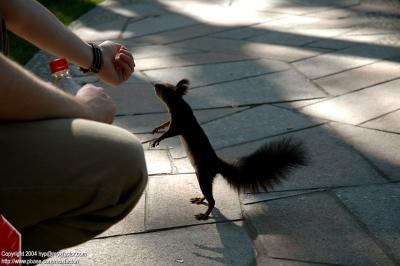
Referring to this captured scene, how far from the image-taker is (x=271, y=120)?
4566mm

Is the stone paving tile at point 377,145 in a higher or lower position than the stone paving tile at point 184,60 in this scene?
higher

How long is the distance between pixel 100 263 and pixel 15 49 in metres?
4.48

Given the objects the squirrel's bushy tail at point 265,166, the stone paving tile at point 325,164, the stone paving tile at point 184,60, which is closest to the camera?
→ the squirrel's bushy tail at point 265,166

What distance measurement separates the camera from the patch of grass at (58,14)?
6.68m

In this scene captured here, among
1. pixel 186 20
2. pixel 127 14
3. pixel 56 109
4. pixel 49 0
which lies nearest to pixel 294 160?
pixel 56 109

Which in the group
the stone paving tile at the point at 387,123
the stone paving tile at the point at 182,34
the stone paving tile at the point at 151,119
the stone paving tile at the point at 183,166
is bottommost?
the stone paving tile at the point at 182,34

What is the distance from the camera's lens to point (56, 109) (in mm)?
1913

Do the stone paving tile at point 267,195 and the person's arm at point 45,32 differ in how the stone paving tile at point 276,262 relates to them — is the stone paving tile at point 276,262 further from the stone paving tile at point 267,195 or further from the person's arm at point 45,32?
the person's arm at point 45,32

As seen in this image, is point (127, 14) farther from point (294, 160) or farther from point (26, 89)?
point (26, 89)

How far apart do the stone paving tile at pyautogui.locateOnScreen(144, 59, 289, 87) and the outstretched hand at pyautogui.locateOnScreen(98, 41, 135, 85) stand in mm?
2846

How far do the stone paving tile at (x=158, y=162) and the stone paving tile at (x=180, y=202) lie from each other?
0.26 ft

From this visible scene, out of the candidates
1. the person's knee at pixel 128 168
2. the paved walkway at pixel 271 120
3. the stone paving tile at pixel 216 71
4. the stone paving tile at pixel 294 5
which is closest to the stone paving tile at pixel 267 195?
the paved walkway at pixel 271 120

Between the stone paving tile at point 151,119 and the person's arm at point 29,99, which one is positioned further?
the stone paving tile at point 151,119

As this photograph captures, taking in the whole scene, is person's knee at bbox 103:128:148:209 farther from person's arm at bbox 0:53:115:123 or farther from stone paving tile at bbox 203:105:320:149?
stone paving tile at bbox 203:105:320:149
